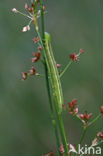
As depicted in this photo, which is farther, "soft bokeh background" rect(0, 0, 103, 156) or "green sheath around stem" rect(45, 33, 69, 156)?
"soft bokeh background" rect(0, 0, 103, 156)

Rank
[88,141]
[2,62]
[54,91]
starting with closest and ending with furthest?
1. [54,91]
2. [88,141]
3. [2,62]

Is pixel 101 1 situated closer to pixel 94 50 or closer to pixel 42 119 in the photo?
pixel 94 50

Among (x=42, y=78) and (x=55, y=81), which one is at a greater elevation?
(x=55, y=81)

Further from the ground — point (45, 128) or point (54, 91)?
point (54, 91)

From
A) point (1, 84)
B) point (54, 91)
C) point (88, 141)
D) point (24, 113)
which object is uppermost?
point (54, 91)

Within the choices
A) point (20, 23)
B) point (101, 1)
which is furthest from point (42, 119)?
point (101, 1)

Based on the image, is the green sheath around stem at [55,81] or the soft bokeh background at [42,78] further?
the soft bokeh background at [42,78]

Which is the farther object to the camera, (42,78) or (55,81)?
(42,78)

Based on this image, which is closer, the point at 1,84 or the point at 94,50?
the point at 1,84
